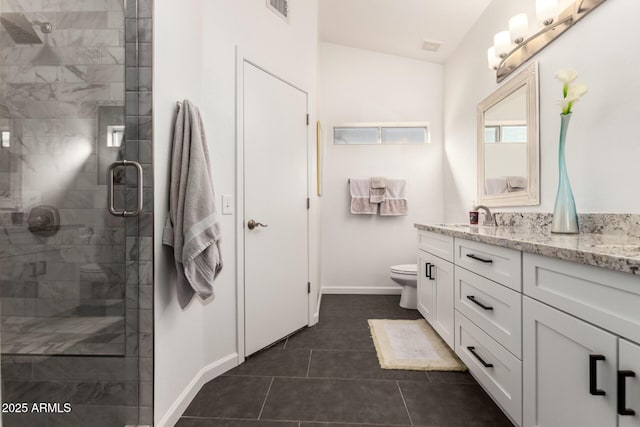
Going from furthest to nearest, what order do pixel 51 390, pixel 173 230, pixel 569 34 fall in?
pixel 569 34, pixel 173 230, pixel 51 390

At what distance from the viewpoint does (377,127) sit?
3.33m

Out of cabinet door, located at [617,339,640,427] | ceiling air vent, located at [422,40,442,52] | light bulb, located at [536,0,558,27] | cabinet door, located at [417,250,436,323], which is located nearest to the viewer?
cabinet door, located at [617,339,640,427]

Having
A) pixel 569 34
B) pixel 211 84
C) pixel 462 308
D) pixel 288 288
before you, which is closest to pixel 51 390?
pixel 288 288

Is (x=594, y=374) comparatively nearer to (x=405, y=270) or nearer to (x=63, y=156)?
(x=63, y=156)

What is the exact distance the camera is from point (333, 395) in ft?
4.83

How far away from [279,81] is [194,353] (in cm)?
186

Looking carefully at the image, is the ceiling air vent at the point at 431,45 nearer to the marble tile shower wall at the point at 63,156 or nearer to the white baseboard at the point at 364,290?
the white baseboard at the point at 364,290

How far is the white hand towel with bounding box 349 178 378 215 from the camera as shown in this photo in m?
3.24

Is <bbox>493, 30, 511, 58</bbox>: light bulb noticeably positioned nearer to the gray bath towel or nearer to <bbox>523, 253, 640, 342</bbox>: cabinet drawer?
<bbox>523, 253, 640, 342</bbox>: cabinet drawer

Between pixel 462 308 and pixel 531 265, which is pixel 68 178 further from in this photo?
pixel 462 308

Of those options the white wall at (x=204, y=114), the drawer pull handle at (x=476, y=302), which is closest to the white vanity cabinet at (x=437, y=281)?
the drawer pull handle at (x=476, y=302)

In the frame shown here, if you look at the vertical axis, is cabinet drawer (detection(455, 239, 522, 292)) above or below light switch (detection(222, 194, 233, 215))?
below

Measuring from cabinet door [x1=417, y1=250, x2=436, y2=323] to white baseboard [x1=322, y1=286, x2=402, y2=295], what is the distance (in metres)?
0.92

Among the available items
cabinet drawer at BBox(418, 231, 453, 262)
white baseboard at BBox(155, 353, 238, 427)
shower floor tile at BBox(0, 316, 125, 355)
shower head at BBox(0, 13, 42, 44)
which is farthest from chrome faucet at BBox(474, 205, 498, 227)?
shower head at BBox(0, 13, 42, 44)
